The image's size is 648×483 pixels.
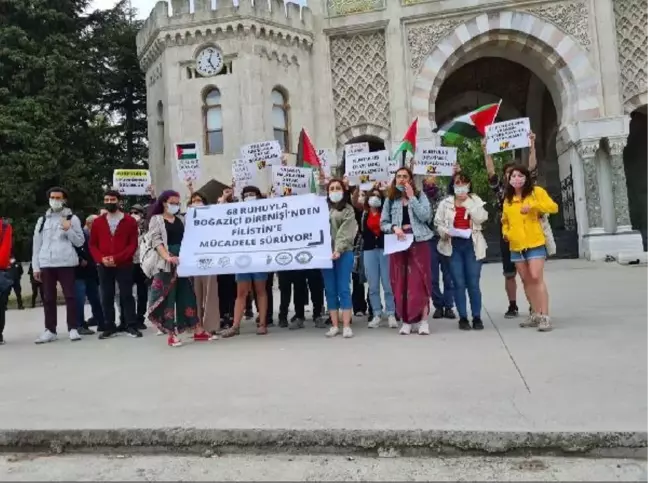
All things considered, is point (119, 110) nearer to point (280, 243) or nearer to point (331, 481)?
point (280, 243)

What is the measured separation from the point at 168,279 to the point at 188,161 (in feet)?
10.9

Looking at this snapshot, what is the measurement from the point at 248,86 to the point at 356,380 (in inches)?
622

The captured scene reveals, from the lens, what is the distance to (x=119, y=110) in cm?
3000

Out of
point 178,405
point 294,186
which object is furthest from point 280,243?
point 178,405

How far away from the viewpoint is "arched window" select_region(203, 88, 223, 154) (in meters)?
19.9

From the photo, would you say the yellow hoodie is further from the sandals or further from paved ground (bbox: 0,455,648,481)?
paved ground (bbox: 0,455,648,481)

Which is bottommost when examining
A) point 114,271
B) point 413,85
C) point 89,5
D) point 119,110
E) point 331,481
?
point 331,481

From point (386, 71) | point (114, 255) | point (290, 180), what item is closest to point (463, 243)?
point (290, 180)

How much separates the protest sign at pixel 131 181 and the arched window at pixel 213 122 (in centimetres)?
885

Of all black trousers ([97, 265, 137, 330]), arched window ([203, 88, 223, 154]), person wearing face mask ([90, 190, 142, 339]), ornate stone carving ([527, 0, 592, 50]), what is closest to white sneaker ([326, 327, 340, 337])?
person wearing face mask ([90, 190, 142, 339])

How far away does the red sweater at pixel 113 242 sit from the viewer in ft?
27.1

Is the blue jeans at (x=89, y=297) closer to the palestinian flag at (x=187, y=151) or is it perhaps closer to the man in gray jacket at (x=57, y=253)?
the man in gray jacket at (x=57, y=253)

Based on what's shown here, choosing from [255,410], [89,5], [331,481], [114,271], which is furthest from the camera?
[89,5]

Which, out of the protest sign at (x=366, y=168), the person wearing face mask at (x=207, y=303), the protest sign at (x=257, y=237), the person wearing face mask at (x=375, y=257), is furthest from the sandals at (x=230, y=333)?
the protest sign at (x=366, y=168)
